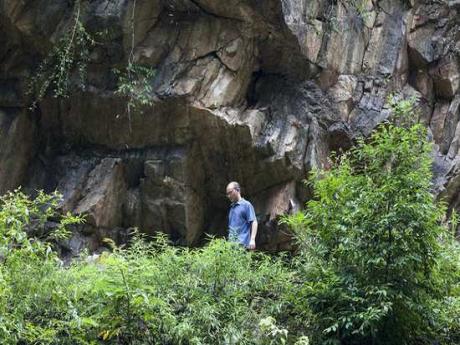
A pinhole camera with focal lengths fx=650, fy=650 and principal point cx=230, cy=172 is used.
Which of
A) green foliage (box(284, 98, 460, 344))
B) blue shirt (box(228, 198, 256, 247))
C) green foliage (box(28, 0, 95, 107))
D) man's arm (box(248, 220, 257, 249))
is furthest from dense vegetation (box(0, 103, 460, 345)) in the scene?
green foliage (box(28, 0, 95, 107))

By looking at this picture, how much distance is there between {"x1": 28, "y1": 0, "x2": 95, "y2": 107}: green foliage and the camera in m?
10.8

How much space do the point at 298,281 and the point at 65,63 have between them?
276 inches

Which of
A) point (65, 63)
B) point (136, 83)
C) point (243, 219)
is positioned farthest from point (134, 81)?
point (243, 219)

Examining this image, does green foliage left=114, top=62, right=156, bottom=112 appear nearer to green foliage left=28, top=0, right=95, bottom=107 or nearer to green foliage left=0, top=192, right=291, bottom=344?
green foliage left=28, top=0, right=95, bottom=107

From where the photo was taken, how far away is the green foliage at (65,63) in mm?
10836

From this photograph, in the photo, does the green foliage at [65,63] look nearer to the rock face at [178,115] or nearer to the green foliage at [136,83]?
the rock face at [178,115]

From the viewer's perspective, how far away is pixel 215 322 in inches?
204

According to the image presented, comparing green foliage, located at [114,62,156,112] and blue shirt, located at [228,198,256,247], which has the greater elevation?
green foliage, located at [114,62,156,112]

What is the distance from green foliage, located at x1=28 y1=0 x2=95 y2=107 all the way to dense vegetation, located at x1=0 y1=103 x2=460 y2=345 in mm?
5856

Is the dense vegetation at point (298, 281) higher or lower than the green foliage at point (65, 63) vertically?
lower

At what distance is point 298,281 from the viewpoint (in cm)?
591

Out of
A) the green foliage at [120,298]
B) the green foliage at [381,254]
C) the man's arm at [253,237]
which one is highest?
the green foliage at [381,254]

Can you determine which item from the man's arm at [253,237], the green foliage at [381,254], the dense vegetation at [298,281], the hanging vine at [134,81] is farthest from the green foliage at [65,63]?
the green foliage at [381,254]

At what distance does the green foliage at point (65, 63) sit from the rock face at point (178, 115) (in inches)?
4.3
